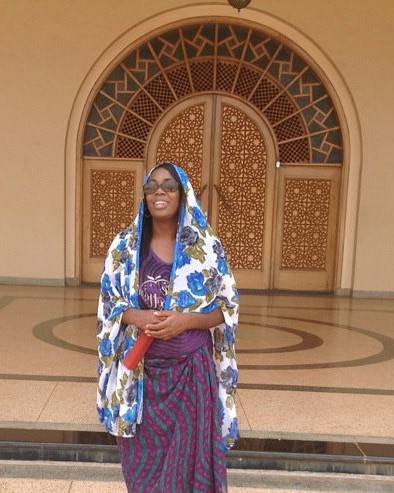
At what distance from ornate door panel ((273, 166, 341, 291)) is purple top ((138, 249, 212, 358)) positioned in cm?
459

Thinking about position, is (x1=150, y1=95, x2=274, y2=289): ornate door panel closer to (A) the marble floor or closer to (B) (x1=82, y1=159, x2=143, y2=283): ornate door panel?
(B) (x1=82, y1=159, x2=143, y2=283): ornate door panel

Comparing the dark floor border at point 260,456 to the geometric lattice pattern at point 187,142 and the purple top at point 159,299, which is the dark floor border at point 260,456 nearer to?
the purple top at point 159,299

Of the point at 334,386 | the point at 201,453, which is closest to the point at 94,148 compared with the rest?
the point at 334,386

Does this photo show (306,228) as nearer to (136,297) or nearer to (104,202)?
(104,202)

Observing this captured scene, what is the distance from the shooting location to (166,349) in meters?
1.50

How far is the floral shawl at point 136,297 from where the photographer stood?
4.90 feet

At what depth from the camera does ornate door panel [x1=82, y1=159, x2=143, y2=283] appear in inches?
233

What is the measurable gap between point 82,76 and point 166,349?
4722 millimetres

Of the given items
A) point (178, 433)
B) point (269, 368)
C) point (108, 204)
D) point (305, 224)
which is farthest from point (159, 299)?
point (305, 224)

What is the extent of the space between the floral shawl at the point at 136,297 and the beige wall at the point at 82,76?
4417 mm

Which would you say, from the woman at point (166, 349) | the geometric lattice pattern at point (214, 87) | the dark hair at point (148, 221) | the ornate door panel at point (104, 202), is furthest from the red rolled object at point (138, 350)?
the geometric lattice pattern at point (214, 87)

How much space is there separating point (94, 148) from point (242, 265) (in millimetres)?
2014

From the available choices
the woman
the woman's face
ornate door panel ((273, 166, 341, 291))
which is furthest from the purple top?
ornate door panel ((273, 166, 341, 291))

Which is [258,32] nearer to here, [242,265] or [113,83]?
[113,83]
